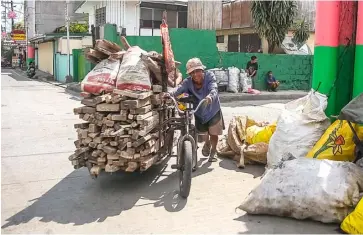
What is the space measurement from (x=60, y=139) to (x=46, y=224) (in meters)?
4.22

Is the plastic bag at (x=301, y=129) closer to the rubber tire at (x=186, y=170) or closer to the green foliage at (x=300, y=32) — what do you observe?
the rubber tire at (x=186, y=170)

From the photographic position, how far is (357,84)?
16.7 ft

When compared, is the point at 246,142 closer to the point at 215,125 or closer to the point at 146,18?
the point at 215,125

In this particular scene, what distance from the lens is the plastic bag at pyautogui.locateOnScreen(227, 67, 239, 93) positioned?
16.2 m

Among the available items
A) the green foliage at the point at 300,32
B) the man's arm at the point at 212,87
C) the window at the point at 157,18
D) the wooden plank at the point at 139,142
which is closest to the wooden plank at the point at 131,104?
the wooden plank at the point at 139,142

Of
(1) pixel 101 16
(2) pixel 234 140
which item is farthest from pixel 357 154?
(1) pixel 101 16

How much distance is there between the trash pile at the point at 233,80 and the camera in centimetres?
1625

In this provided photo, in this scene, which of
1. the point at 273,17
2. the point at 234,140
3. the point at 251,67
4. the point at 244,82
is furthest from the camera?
the point at 273,17

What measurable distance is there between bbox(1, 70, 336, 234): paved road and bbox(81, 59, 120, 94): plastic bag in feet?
3.95

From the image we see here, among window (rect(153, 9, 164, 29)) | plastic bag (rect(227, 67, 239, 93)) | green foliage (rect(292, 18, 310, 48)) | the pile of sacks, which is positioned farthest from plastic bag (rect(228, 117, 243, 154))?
window (rect(153, 9, 164, 29))

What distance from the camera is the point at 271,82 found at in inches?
693

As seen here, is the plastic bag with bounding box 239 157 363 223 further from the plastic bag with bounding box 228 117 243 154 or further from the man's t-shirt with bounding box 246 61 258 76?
the man's t-shirt with bounding box 246 61 258 76

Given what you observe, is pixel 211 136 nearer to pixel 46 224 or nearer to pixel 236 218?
pixel 236 218

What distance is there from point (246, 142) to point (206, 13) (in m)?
20.3
